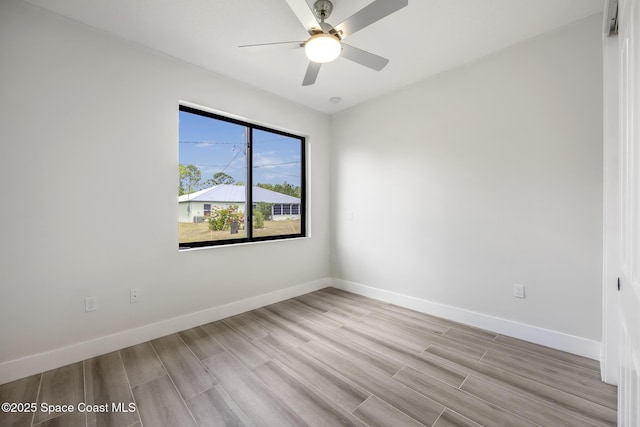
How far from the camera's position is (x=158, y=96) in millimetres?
2439

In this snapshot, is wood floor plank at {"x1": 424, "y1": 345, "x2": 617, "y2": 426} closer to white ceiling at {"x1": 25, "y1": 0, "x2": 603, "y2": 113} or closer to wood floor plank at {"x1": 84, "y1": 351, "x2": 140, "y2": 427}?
wood floor plank at {"x1": 84, "y1": 351, "x2": 140, "y2": 427}

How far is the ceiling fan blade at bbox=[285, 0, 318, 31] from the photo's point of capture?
1577mm

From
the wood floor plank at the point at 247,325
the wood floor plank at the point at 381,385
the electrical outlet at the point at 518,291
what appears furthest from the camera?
the wood floor plank at the point at 247,325

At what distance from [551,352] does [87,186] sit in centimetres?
395

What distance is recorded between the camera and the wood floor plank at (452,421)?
4.69ft

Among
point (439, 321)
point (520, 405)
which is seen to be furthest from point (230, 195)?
point (520, 405)

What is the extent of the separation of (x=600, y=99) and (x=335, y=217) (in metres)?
2.88

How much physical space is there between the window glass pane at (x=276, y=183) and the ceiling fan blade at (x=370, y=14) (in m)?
1.84

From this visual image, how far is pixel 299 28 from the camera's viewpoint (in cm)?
212

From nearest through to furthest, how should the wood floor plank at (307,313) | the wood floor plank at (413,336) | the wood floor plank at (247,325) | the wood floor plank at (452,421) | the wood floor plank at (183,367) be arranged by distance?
the wood floor plank at (452,421) < the wood floor plank at (183,367) < the wood floor plank at (413,336) < the wood floor plank at (247,325) < the wood floor plank at (307,313)

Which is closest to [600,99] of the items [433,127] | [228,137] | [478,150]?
[478,150]

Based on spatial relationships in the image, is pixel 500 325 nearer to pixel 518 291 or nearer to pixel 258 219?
pixel 518 291

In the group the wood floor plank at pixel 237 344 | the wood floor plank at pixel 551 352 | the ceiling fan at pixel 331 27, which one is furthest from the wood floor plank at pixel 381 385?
the ceiling fan at pixel 331 27

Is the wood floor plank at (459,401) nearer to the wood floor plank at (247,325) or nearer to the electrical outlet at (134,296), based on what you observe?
the wood floor plank at (247,325)
